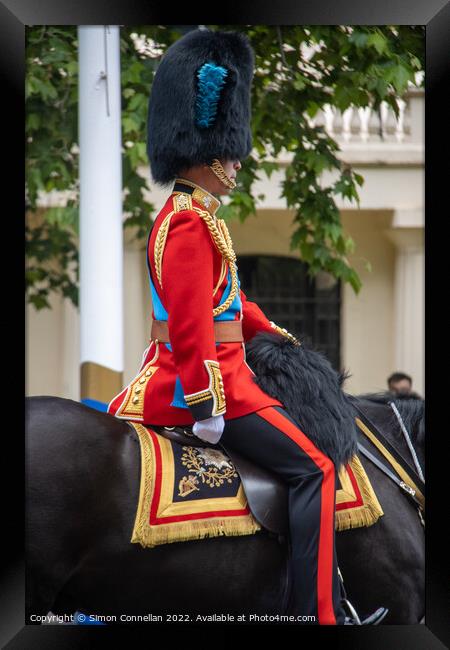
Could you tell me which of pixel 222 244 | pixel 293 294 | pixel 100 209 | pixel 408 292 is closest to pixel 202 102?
pixel 222 244

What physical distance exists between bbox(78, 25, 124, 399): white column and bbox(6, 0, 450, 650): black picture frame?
219cm

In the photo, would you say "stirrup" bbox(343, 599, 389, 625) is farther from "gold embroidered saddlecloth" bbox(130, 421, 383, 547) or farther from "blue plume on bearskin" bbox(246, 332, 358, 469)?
"blue plume on bearskin" bbox(246, 332, 358, 469)

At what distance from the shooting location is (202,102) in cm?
364

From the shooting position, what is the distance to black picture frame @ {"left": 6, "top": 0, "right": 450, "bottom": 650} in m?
3.47

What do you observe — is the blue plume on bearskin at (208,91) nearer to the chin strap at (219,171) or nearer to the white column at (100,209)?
the chin strap at (219,171)

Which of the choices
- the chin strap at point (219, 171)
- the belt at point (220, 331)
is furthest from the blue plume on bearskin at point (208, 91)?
the belt at point (220, 331)

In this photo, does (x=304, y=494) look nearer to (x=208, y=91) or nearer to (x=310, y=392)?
(x=310, y=392)

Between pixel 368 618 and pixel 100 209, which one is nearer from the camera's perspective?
pixel 368 618

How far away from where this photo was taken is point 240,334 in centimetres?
381

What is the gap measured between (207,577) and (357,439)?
2.64 ft
